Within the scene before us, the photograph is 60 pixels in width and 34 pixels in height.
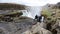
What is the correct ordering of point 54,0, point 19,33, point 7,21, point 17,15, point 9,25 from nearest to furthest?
point 19,33
point 9,25
point 7,21
point 17,15
point 54,0

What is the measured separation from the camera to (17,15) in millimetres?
13016

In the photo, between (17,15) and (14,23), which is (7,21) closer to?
(14,23)

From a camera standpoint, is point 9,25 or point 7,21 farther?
point 7,21

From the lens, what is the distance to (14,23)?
11.0 metres

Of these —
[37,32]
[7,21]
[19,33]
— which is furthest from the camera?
[7,21]

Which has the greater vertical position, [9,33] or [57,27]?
[57,27]

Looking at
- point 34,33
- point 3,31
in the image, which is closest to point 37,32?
point 34,33

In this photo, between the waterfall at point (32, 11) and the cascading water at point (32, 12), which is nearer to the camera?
the cascading water at point (32, 12)

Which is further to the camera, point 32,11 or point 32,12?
point 32,11

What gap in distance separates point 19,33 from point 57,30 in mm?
2358

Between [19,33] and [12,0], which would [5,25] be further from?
[12,0]

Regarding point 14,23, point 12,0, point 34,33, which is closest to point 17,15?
point 14,23

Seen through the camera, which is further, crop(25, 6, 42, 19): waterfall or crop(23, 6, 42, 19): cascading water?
crop(25, 6, 42, 19): waterfall

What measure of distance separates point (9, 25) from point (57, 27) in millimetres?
4138
